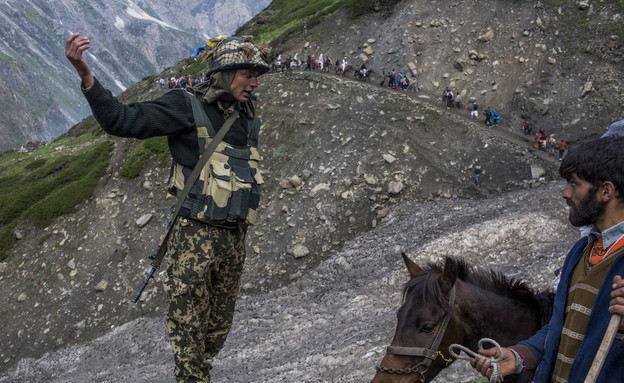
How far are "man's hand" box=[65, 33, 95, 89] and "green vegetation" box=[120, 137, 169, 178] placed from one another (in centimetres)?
1996

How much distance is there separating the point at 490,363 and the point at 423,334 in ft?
1.79

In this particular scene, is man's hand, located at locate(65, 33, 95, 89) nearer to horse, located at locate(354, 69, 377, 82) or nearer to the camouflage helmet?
the camouflage helmet

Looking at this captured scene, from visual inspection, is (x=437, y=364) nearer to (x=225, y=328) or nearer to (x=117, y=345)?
(x=225, y=328)

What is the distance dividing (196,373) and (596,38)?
30.5 meters

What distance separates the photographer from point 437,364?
349cm

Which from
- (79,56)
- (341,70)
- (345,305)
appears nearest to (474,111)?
(341,70)

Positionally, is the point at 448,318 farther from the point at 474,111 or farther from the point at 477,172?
the point at 474,111

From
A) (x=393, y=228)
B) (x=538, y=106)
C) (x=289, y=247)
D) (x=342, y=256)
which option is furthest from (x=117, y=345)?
(x=538, y=106)

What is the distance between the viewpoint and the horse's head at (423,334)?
3.43 meters

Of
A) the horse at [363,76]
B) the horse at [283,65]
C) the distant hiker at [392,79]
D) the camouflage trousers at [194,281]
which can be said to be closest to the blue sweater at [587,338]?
the camouflage trousers at [194,281]

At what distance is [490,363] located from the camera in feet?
10.2

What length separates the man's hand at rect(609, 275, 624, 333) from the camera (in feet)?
8.12

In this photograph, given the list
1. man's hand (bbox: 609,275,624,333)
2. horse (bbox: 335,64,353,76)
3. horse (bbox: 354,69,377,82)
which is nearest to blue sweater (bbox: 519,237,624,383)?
man's hand (bbox: 609,275,624,333)

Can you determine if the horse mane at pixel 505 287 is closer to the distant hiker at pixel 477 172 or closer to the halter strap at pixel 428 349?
the halter strap at pixel 428 349
